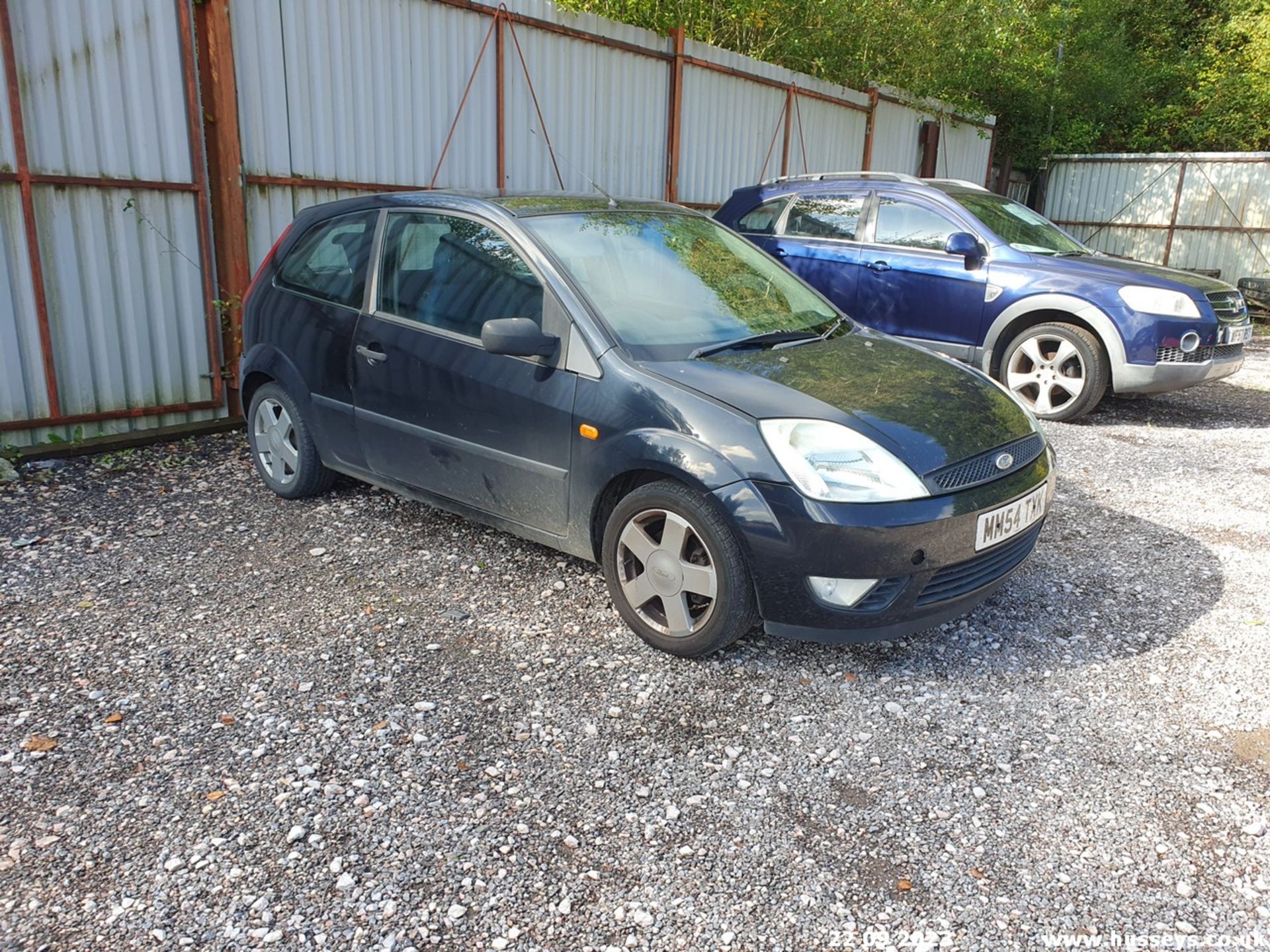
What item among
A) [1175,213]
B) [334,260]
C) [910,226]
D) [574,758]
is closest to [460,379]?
[334,260]

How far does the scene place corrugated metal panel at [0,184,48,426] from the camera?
17.5ft

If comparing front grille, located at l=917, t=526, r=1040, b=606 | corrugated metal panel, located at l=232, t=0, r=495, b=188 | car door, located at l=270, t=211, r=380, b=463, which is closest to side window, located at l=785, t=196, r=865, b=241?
corrugated metal panel, located at l=232, t=0, r=495, b=188

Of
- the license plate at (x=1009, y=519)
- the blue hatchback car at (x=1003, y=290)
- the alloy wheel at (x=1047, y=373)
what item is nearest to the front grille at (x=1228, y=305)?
the blue hatchback car at (x=1003, y=290)

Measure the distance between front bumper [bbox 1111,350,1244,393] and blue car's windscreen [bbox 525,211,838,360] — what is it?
3.50 m

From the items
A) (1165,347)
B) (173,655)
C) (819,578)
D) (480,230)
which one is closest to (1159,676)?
(819,578)

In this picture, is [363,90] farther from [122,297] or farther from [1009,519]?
[1009,519]

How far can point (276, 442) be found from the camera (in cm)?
506

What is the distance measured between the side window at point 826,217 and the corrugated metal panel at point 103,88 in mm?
4763

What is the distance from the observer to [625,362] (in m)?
3.52

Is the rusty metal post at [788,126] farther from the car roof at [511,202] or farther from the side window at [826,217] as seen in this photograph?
the car roof at [511,202]

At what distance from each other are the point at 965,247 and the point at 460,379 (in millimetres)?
4739

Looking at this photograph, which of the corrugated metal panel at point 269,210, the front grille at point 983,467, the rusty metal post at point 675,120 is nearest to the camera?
the front grille at point 983,467

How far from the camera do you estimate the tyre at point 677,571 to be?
3.24 m

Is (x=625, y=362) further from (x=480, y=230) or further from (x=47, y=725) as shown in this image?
(x=47, y=725)
